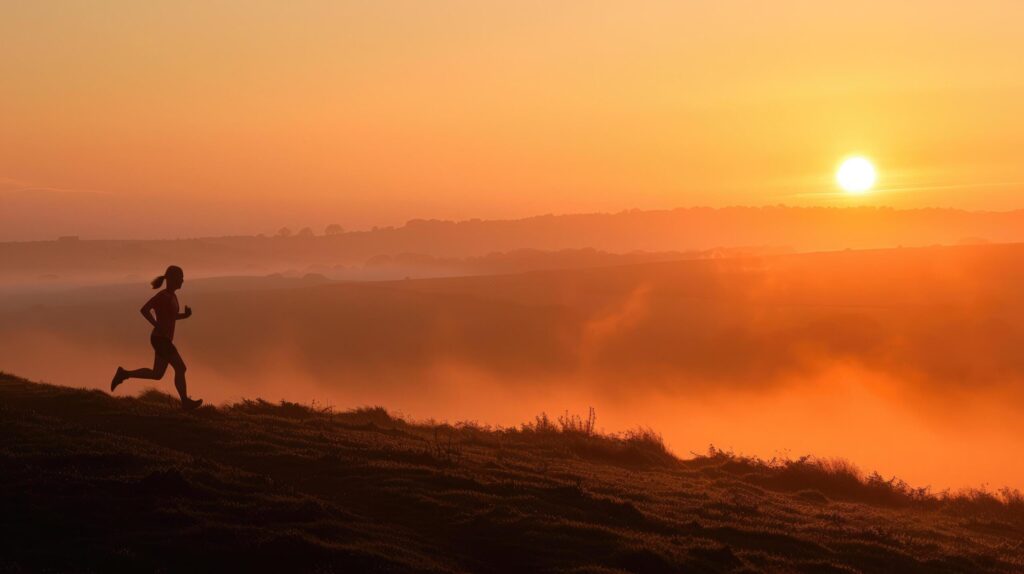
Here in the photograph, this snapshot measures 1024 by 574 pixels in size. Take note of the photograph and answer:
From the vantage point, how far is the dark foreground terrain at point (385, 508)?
11625mm

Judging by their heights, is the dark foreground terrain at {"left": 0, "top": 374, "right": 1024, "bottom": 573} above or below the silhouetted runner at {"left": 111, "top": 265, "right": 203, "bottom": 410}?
below

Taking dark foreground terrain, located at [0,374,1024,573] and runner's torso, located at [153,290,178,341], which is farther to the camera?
runner's torso, located at [153,290,178,341]

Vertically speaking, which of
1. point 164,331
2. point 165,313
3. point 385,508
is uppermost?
point 165,313

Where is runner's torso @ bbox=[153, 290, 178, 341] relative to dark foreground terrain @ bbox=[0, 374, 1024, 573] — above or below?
above

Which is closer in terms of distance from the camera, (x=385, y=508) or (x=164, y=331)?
(x=385, y=508)

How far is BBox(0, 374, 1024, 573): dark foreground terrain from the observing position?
11.6m

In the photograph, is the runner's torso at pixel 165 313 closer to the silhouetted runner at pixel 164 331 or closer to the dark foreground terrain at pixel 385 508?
the silhouetted runner at pixel 164 331

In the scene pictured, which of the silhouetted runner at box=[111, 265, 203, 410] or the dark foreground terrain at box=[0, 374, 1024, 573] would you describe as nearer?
the dark foreground terrain at box=[0, 374, 1024, 573]

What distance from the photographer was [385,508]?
48.4ft

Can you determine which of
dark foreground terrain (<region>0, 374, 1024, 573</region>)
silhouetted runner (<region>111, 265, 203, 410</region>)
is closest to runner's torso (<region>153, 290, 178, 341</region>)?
silhouetted runner (<region>111, 265, 203, 410</region>)

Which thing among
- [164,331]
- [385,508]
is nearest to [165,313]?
[164,331]

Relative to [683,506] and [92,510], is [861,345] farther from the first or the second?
[92,510]

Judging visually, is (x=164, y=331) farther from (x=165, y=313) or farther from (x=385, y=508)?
(x=385, y=508)

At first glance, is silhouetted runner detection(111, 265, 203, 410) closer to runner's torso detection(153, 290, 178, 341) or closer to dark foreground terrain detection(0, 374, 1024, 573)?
runner's torso detection(153, 290, 178, 341)
